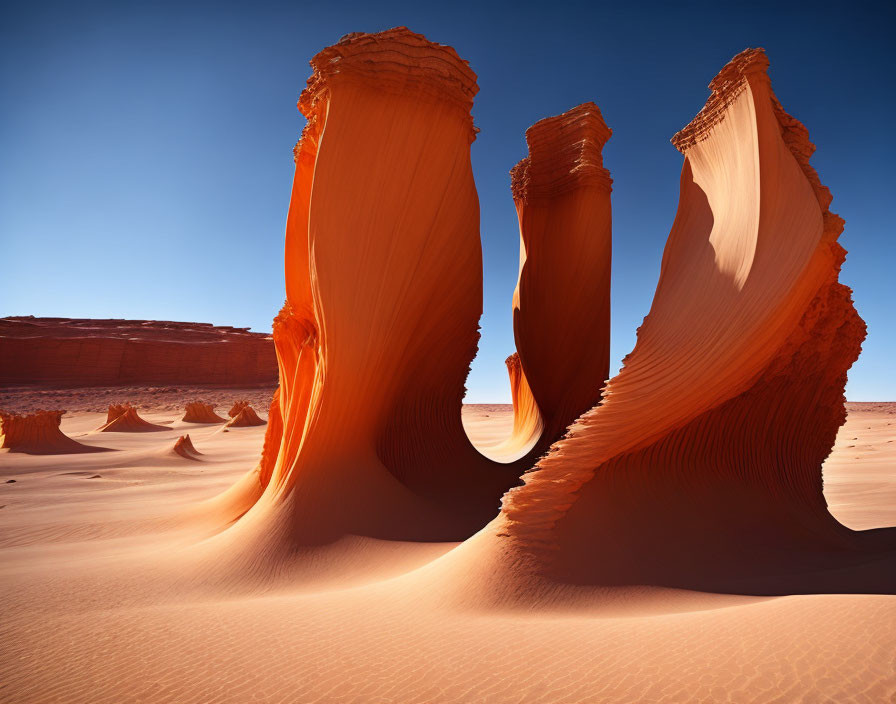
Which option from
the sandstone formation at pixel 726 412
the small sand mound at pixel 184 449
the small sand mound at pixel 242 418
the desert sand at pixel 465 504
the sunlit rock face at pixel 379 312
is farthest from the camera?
the small sand mound at pixel 242 418

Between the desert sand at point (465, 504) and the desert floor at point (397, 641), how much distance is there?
21mm

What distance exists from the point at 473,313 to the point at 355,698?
6.59 metres

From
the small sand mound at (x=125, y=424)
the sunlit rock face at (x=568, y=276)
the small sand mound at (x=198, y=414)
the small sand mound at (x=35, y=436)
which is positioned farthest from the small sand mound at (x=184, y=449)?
the small sand mound at (x=198, y=414)

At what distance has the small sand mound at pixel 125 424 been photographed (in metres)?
23.8

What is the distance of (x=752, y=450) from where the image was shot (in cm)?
565

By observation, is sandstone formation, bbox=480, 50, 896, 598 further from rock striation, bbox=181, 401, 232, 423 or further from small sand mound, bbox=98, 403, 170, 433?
rock striation, bbox=181, 401, 232, 423

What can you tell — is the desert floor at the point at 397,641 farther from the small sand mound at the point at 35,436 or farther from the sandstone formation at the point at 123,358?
the sandstone formation at the point at 123,358

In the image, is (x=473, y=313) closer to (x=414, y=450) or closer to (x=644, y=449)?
(x=414, y=450)

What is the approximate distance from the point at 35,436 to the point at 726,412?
21.3 metres

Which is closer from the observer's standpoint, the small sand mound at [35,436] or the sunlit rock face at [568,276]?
the sunlit rock face at [568,276]

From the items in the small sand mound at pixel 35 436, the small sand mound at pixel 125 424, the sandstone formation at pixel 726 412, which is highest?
the sandstone formation at pixel 726 412

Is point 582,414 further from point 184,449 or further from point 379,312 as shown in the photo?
point 184,449

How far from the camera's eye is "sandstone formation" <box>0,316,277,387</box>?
1698 inches

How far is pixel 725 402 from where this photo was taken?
5148mm
